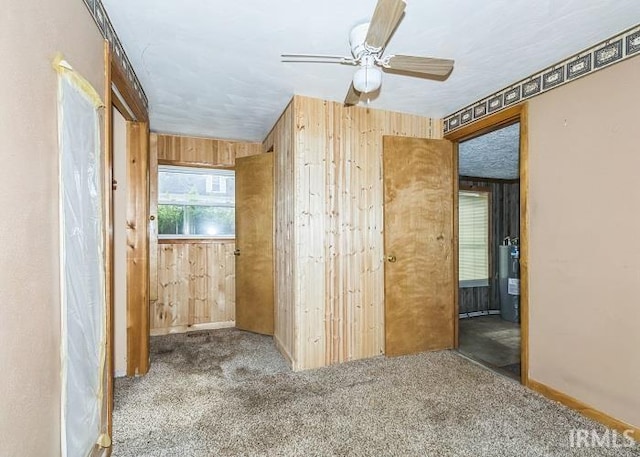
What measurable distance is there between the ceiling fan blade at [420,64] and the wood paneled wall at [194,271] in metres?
2.86

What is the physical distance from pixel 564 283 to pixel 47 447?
9.88 ft

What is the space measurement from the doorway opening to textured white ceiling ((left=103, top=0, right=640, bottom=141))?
1.93m

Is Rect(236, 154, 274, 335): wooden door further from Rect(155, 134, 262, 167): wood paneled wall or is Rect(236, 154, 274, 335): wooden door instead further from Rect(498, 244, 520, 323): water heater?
Rect(498, 244, 520, 323): water heater

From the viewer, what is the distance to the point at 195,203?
14.0ft

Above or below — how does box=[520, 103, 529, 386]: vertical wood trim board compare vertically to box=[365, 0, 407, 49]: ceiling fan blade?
below

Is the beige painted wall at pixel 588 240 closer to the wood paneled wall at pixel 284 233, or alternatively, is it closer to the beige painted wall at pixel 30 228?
the wood paneled wall at pixel 284 233

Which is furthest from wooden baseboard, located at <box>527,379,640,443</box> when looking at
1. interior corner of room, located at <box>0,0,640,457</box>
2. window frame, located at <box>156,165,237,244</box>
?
window frame, located at <box>156,165,237,244</box>

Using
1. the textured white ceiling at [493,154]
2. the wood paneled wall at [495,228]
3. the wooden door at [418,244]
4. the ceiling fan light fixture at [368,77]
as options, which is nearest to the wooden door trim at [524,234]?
the textured white ceiling at [493,154]

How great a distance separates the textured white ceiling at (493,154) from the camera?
3.60 meters

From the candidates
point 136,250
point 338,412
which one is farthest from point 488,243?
point 136,250

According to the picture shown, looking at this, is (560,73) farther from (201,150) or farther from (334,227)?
(201,150)

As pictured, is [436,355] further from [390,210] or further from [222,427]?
[222,427]

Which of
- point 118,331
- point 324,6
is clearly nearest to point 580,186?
point 324,6

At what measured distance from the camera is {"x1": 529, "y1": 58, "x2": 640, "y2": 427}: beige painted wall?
1894mm
